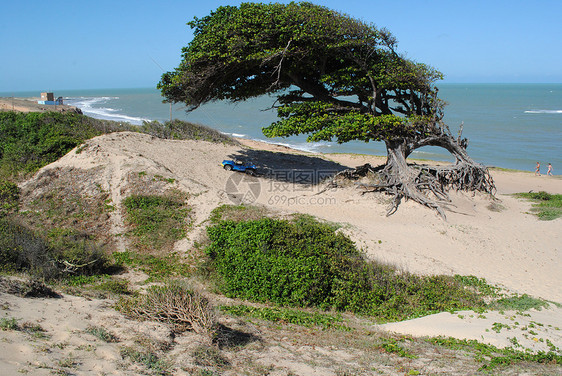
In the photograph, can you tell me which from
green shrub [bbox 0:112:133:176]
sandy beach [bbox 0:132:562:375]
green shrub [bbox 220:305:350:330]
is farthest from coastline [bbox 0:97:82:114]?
green shrub [bbox 220:305:350:330]

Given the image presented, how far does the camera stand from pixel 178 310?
23.7ft

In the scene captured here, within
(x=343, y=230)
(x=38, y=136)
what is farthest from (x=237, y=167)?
(x=38, y=136)

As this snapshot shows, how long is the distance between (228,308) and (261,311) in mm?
707

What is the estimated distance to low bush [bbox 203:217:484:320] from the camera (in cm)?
977

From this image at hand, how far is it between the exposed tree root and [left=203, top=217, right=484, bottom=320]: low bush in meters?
6.31

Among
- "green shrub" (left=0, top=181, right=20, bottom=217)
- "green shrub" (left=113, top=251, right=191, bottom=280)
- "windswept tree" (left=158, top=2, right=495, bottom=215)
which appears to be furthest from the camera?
"windswept tree" (left=158, top=2, right=495, bottom=215)

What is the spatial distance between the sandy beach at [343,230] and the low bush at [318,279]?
93 cm

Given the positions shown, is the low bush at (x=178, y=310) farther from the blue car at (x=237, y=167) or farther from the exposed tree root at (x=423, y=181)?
the blue car at (x=237, y=167)

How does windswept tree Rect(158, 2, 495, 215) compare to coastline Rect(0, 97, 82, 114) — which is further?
coastline Rect(0, 97, 82, 114)

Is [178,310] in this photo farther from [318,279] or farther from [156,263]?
[156,263]

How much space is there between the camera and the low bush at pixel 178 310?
23.3 ft

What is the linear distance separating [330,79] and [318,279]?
11.2 metres

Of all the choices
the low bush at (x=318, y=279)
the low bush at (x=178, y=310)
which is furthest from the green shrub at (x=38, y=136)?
the low bush at (x=178, y=310)

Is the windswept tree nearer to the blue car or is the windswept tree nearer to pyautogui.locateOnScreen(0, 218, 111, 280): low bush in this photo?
the blue car
